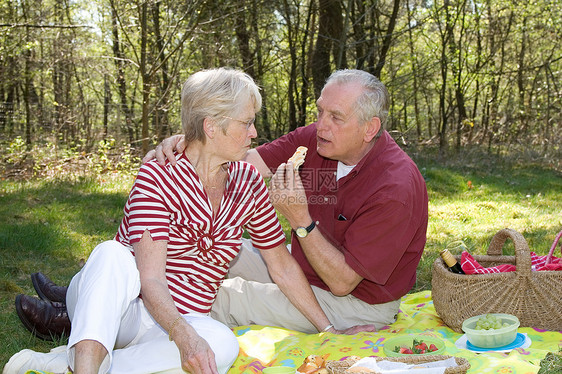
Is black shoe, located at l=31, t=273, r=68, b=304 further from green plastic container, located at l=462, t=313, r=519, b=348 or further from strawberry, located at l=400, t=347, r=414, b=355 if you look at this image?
green plastic container, located at l=462, t=313, r=519, b=348

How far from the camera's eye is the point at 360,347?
3.02 m

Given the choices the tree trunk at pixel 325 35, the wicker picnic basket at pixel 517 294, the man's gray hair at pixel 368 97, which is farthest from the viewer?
the tree trunk at pixel 325 35

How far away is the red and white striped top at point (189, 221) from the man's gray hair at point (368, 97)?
85cm

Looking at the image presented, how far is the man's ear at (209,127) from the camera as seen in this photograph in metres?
2.96

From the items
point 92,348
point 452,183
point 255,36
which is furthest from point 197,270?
point 255,36

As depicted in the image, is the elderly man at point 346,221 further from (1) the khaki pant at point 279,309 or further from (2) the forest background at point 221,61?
(2) the forest background at point 221,61

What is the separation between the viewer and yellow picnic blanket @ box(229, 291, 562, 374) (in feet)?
9.02

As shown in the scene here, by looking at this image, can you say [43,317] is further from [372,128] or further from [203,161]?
[372,128]

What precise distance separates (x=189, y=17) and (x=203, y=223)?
7.89 meters

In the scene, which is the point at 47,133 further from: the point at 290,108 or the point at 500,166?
the point at 500,166

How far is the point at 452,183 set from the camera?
8531 mm

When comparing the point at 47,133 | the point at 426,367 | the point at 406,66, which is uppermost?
the point at 406,66

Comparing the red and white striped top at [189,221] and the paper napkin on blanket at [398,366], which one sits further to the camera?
the red and white striped top at [189,221]

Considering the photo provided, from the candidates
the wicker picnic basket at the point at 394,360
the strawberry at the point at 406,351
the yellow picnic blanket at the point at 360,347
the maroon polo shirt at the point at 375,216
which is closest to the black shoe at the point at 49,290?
the yellow picnic blanket at the point at 360,347
